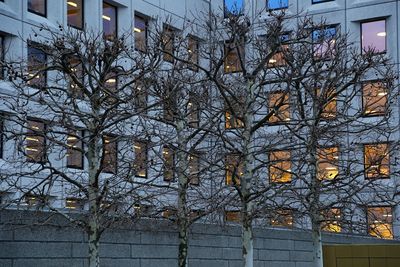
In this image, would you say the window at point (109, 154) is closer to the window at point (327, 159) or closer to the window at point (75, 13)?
the window at point (327, 159)

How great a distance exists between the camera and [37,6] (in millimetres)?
37188

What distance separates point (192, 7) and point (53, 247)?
90.7 feet

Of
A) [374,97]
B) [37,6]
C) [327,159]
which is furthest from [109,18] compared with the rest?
[327,159]

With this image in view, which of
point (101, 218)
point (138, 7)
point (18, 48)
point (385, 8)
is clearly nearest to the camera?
point (101, 218)

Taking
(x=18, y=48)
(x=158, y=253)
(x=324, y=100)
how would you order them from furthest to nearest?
(x=18, y=48), (x=158, y=253), (x=324, y=100)

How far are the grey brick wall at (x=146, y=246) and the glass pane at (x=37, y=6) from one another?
13.8 meters

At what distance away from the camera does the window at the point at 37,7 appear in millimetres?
36781

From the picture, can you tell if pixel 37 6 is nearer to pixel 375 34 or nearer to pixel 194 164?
pixel 194 164

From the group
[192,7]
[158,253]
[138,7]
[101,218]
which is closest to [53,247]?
[101,218]

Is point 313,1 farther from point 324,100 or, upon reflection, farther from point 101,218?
point 101,218

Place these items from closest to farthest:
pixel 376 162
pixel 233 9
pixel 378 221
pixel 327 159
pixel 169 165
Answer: pixel 169 165
pixel 376 162
pixel 327 159
pixel 378 221
pixel 233 9

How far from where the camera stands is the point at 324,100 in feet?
76.4

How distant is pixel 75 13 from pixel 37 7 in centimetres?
270

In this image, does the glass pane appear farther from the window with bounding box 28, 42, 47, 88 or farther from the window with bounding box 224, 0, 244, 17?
the window with bounding box 224, 0, 244, 17
